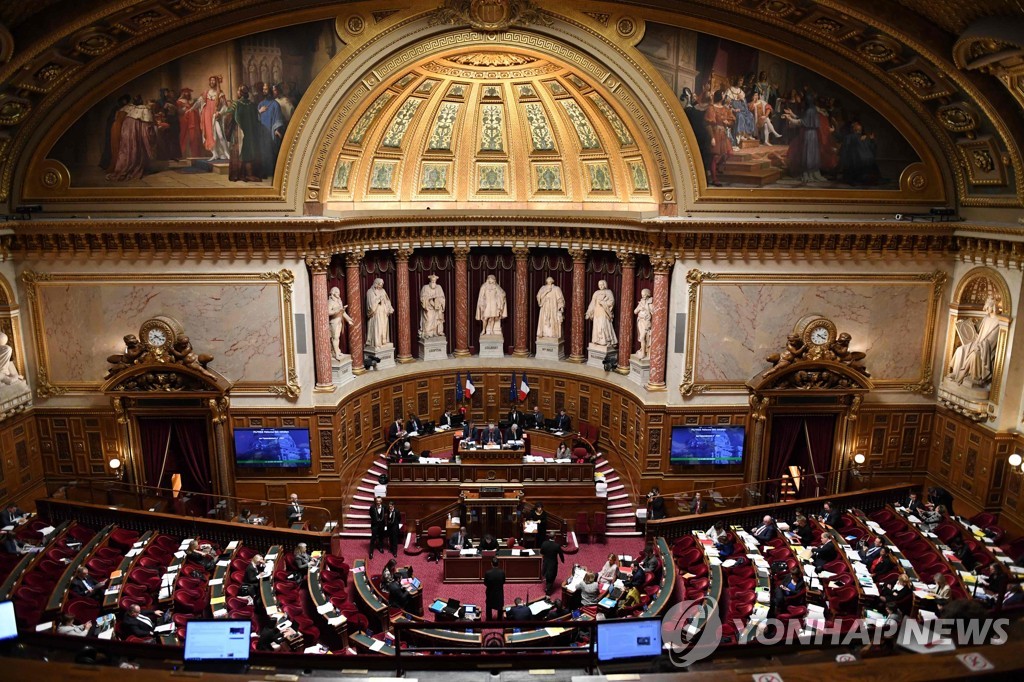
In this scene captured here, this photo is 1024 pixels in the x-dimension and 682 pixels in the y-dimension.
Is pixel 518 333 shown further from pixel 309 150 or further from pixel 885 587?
pixel 885 587

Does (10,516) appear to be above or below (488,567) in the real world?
above

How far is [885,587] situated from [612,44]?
602 inches

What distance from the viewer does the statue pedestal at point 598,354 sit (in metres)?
26.3

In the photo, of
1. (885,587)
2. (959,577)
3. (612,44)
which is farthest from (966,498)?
(612,44)

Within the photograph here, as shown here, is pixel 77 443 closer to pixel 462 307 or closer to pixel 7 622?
pixel 7 622

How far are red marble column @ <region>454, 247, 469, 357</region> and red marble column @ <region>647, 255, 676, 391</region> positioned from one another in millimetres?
7875

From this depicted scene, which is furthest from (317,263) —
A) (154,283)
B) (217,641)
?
(217,641)

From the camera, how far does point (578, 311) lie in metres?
26.9

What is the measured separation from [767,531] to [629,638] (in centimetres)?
987

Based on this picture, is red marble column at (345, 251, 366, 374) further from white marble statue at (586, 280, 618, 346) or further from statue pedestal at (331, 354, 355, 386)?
white marble statue at (586, 280, 618, 346)

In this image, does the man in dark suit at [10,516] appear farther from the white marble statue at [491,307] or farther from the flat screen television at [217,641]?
the white marble statue at [491,307]

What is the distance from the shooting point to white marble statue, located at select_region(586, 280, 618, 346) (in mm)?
26141

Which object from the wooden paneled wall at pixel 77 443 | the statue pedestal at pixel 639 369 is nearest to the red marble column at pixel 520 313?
the statue pedestal at pixel 639 369

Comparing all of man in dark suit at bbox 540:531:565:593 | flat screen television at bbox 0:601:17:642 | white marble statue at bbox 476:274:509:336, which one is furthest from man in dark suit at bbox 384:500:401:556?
white marble statue at bbox 476:274:509:336
